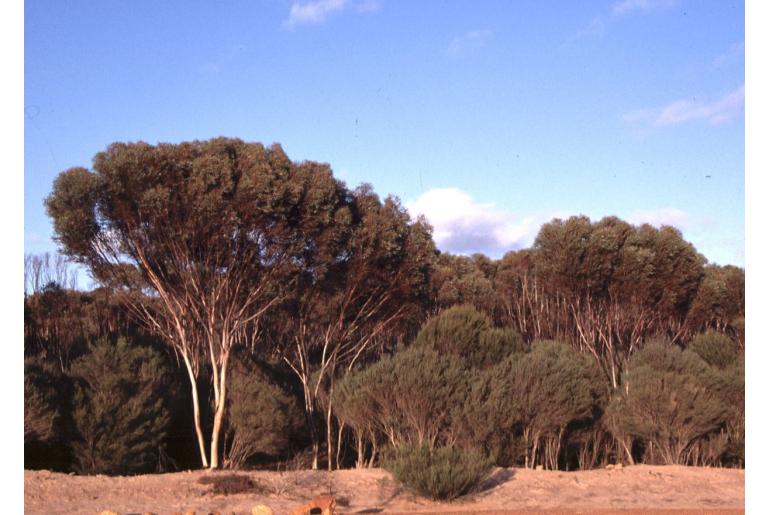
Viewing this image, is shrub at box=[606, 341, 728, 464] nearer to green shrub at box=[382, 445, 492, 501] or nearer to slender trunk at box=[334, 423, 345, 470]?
slender trunk at box=[334, 423, 345, 470]

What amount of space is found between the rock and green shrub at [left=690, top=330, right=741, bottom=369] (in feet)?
58.4

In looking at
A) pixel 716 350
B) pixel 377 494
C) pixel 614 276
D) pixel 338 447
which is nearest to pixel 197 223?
pixel 377 494

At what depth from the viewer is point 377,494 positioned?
17172 mm

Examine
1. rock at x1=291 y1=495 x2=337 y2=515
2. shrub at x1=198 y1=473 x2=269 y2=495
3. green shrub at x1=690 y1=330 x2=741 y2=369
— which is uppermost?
green shrub at x1=690 y1=330 x2=741 y2=369

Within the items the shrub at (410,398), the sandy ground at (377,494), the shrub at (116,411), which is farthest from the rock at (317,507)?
the shrub at (116,411)

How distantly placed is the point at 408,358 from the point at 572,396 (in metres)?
4.73

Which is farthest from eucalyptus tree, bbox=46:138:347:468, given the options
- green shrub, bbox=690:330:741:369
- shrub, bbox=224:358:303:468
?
green shrub, bbox=690:330:741:369

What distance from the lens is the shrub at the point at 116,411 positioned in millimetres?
19781

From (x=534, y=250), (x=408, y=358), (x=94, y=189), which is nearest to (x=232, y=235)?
(x=94, y=189)

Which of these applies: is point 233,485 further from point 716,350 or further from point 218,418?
point 716,350

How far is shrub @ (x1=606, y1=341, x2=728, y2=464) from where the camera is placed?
2272 cm

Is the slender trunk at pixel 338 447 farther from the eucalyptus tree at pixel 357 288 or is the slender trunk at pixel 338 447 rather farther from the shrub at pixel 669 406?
the shrub at pixel 669 406

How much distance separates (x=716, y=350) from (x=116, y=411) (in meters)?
19.5

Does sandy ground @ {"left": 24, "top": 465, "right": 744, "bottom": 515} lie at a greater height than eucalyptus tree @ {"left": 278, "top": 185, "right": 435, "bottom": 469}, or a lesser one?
lesser
